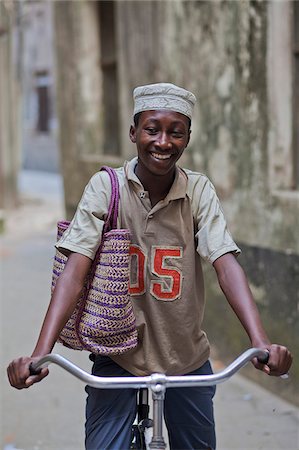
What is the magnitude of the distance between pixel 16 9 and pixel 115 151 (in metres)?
6.79

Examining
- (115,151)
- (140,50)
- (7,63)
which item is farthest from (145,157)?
(7,63)

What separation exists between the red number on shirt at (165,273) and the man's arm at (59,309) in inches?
8.7

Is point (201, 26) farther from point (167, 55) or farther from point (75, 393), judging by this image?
point (75, 393)

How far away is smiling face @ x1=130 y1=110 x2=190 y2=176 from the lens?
2.52 meters

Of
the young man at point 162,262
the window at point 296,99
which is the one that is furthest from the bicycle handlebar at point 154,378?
the window at point 296,99

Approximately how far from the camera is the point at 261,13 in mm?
5309

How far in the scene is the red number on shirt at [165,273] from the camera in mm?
2666

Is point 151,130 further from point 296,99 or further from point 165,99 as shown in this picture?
point 296,99

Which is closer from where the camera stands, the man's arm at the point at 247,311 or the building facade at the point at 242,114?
the man's arm at the point at 247,311

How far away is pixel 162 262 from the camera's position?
267 centimetres

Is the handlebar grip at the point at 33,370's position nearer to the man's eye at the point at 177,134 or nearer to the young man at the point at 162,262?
the young man at the point at 162,262

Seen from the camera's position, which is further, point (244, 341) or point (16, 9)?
point (16, 9)

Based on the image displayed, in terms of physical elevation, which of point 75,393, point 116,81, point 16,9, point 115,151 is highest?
point 16,9

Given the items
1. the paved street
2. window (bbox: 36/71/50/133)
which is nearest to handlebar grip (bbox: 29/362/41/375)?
the paved street
